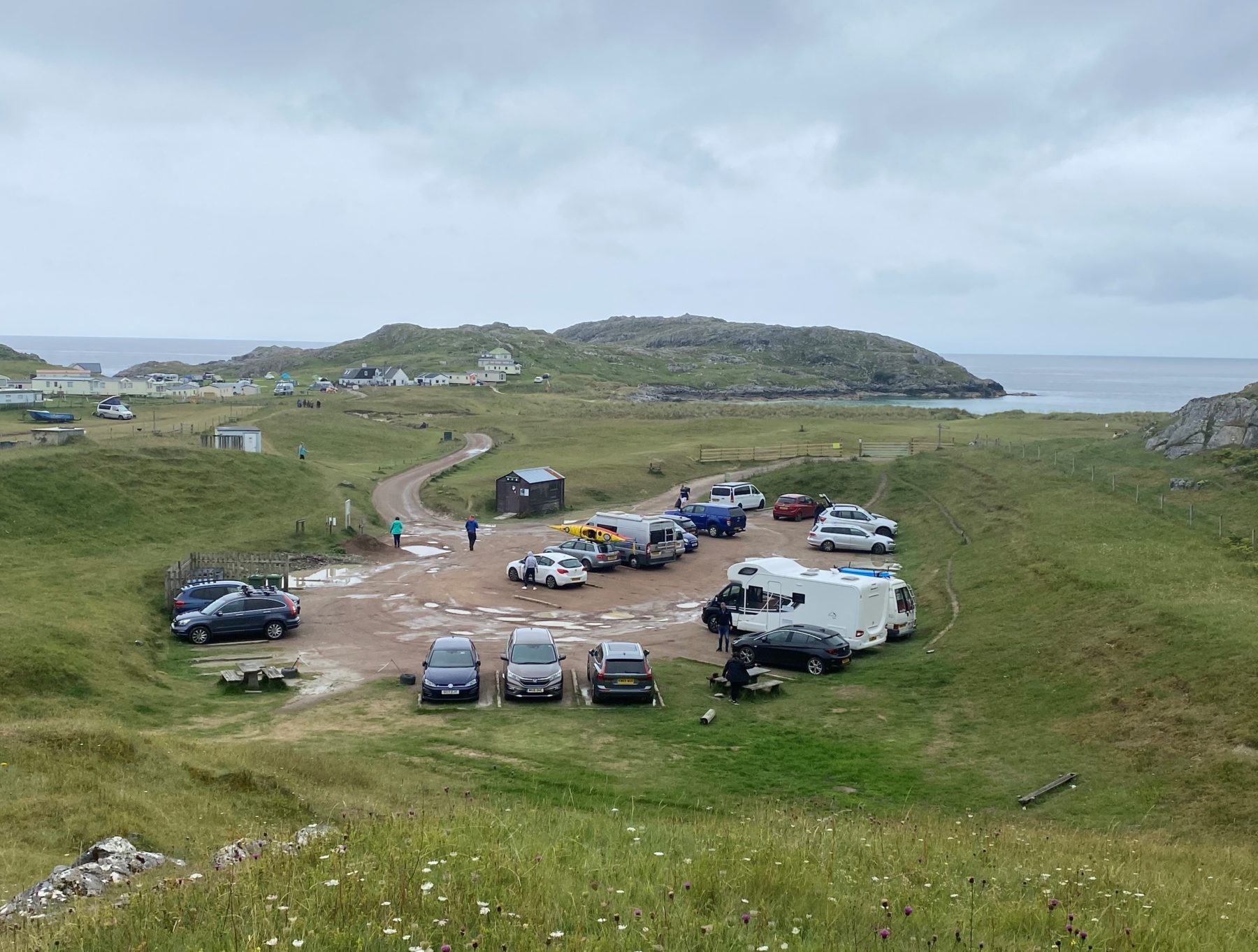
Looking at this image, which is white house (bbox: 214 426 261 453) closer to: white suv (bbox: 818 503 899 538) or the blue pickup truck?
the blue pickup truck

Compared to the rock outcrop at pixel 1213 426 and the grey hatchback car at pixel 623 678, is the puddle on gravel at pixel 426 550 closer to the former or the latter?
the grey hatchback car at pixel 623 678

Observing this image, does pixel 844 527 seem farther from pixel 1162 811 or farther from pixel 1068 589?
pixel 1162 811

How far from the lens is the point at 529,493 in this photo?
179 ft

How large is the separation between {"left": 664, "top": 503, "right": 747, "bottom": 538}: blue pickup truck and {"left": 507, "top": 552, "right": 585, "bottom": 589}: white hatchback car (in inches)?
474

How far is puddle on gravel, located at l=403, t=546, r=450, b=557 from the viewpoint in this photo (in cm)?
4469

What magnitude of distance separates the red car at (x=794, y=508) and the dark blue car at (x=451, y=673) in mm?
30451

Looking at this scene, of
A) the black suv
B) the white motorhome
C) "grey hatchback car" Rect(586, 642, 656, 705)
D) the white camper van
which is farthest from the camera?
the black suv

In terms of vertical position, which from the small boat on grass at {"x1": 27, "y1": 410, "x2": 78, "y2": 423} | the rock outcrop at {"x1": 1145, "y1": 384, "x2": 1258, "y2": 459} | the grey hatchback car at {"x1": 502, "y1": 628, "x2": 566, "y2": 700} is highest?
the rock outcrop at {"x1": 1145, "y1": 384, "x2": 1258, "y2": 459}

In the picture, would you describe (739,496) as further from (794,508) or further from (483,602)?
(483,602)

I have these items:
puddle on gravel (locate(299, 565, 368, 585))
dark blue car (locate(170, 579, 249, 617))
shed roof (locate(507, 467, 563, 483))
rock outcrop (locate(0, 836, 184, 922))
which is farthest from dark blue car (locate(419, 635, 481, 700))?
shed roof (locate(507, 467, 563, 483))

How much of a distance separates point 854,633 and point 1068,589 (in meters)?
6.19

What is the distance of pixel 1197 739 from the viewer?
60.5ft

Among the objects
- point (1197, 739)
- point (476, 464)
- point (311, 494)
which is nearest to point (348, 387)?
point (476, 464)

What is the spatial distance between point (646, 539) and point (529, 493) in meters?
14.0
